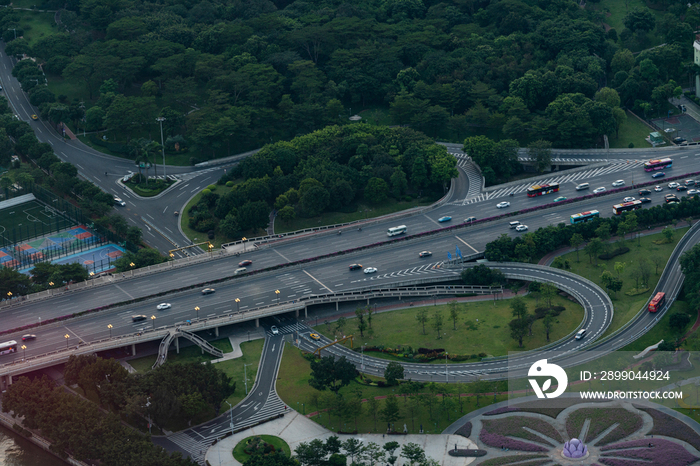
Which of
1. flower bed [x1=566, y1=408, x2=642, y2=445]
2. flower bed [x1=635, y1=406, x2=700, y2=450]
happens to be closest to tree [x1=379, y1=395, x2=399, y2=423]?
flower bed [x1=566, y1=408, x2=642, y2=445]

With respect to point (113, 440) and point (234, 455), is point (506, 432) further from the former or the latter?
point (113, 440)

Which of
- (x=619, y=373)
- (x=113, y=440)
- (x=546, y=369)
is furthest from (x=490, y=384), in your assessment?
(x=113, y=440)

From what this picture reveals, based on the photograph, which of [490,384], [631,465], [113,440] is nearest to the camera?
[631,465]

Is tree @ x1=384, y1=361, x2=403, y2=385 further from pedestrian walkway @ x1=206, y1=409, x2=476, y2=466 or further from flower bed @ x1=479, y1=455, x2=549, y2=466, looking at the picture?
flower bed @ x1=479, y1=455, x2=549, y2=466

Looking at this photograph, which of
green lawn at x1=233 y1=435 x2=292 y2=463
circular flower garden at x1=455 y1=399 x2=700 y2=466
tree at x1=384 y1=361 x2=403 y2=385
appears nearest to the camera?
circular flower garden at x1=455 y1=399 x2=700 y2=466

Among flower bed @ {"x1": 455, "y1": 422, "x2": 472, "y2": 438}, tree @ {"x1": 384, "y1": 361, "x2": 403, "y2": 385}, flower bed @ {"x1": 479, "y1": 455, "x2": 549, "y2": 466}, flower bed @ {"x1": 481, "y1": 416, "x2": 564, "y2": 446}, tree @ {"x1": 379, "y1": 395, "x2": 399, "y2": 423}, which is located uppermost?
tree @ {"x1": 384, "y1": 361, "x2": 403, "y2": 385}

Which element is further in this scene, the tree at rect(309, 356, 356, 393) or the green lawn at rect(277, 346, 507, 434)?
the tree at rect(309, 356, 356, 393)

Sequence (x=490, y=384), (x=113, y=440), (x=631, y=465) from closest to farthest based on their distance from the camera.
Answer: (x=631, y=465) < (x=113, y=440) < (x=490, y=384)

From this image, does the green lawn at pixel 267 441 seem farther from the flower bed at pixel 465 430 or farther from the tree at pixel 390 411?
the flower bed at pixel 465 430
